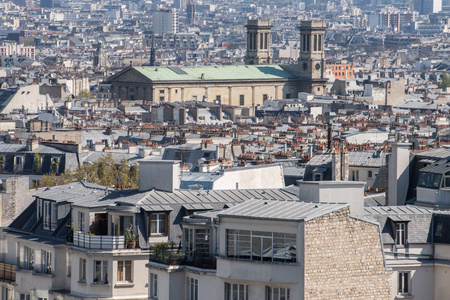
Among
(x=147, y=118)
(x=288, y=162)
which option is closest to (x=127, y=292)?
(x=288, y=162)

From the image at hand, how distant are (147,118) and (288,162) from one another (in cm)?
6248

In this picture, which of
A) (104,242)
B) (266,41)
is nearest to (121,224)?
(104,242)

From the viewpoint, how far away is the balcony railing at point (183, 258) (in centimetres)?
2152

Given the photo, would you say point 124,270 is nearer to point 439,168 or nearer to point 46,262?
point 46,262

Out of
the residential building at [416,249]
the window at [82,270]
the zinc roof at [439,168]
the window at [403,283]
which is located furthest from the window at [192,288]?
the zinc roof at [439,168]

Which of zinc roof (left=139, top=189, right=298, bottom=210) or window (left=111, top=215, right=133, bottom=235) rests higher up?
zinc roof (left=139, top=189, right=298, bottom=210)

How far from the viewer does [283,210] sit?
20.5 metres

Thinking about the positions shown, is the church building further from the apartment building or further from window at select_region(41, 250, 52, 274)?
the apartment building

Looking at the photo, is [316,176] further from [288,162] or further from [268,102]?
[268,102]

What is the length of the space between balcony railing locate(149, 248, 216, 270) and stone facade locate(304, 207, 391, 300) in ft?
6.18

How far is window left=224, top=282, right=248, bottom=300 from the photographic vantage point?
20344 mm

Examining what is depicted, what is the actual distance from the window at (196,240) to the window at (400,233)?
313cm

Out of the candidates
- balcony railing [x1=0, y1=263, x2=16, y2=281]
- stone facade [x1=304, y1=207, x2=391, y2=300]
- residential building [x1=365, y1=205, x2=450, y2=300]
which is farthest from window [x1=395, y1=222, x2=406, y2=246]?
balcony railing [x1=0, y1=263, x2=16, y2=281]

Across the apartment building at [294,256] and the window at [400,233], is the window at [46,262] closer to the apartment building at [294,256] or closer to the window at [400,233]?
the apartment building at [294,256]
